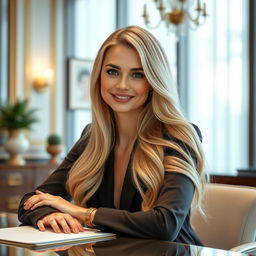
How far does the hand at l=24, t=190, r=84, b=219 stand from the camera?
5.96 ft

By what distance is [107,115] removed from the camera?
2.12 metres

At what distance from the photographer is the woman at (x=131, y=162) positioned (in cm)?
172

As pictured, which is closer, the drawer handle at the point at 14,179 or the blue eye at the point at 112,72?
the blue eye at the point at 112,72

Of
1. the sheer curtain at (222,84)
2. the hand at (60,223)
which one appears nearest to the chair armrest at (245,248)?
the hand at (60,223)

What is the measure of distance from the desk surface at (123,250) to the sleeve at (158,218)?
130 millimetres

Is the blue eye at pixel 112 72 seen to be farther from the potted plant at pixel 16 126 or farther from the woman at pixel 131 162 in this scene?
the potted plant at pixel 16 126

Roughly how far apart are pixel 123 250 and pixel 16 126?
190 inches

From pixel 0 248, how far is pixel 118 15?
19.0 ft

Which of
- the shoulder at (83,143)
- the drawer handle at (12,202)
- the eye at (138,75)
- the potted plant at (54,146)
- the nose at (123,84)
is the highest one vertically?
the eye at (138,75)

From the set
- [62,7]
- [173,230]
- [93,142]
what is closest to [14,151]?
[62,7]

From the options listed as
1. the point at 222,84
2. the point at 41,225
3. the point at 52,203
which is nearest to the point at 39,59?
the point at 222,84

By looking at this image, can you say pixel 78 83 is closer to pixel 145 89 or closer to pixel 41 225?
pixel 145 89

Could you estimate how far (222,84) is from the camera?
18.4 feet

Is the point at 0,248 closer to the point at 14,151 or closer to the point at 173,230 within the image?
the point at 173,230
